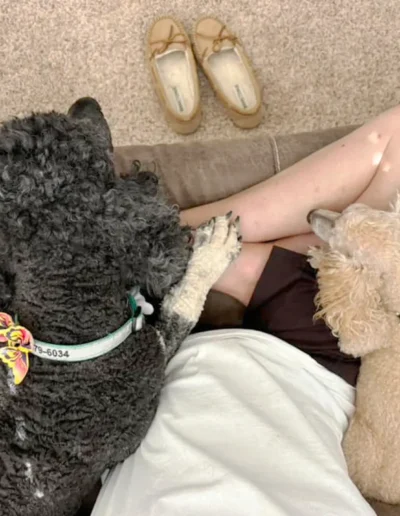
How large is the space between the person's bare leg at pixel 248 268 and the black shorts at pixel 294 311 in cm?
3

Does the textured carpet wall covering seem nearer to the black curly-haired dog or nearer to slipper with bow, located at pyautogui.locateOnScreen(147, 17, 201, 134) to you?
slipper with bow, located at pyautogui.locateOnScreen(147, 17, 201, 134)

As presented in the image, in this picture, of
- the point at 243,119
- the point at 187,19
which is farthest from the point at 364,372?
the point at 187,19

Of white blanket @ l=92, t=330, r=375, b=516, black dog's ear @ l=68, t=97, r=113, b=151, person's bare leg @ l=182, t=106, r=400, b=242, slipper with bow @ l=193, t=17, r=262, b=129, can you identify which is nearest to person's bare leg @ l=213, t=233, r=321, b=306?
person's bare leg @ l=182, t=106, r=400, b=242

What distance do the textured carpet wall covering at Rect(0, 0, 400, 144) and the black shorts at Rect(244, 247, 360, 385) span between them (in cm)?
58

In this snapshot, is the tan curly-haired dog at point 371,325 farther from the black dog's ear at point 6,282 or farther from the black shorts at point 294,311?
the black dog's ear at point 6,282

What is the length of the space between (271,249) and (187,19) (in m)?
0.75

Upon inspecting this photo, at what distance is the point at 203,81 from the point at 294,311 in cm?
75

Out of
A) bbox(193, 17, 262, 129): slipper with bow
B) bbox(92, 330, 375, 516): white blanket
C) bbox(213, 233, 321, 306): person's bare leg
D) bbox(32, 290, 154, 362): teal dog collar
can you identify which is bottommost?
bbox(92, 330, 375, 516): white blanket

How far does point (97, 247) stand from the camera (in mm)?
822

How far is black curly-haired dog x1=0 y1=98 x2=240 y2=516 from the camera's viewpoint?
0.78 metres

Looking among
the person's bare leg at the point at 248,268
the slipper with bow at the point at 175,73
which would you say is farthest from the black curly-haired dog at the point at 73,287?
the slipper with bow at the point at 175,73

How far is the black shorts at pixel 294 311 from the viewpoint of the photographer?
1.04 meters

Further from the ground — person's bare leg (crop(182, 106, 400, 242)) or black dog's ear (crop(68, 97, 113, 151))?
black dog's ear (crop(68, 97, 113, 151))

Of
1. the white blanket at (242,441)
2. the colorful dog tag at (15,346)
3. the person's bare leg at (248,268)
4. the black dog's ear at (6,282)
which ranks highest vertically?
the black dog's ear at (6,282)
